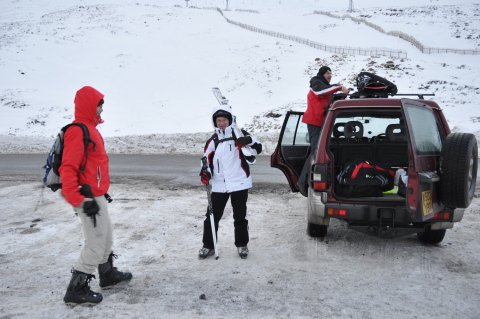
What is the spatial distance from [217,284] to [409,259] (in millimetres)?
2268

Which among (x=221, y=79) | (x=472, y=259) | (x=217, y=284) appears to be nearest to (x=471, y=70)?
(x=221, y=79)

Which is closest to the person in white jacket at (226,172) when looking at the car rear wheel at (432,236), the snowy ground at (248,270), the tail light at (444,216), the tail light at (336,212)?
the snowy ground at (248,270)

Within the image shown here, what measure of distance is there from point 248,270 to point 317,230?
135 cm

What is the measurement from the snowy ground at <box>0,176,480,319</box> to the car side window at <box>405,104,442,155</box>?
4.25ft

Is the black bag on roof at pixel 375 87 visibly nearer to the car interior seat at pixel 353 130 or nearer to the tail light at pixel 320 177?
the car interior seat at pixel 353 130

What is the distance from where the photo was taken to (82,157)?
11.8 ft

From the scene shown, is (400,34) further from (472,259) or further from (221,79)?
(472,259)

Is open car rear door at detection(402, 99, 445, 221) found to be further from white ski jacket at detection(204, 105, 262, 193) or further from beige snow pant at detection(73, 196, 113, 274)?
beige snow pant at detection(73, 196, 113, 274)

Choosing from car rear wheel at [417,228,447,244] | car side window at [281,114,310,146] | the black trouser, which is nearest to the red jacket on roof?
car side window at [281,114,310,146]

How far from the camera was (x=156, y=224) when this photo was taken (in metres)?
6.16

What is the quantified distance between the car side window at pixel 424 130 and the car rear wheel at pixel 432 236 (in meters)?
1.08

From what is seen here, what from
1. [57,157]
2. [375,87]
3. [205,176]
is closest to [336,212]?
[205,176]

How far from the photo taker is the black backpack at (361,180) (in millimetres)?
4945

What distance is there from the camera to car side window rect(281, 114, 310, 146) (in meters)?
6.93
